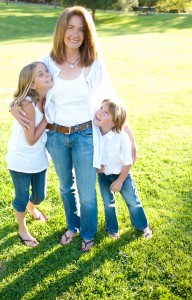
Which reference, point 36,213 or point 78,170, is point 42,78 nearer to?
point 78,170

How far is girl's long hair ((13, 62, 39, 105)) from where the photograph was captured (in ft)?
8.95

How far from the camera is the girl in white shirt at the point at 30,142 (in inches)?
107

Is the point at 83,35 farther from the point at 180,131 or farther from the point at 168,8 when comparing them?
the point at 168,8

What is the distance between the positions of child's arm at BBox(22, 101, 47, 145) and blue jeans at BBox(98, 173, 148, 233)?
768 mm

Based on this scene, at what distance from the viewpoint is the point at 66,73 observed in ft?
9.09

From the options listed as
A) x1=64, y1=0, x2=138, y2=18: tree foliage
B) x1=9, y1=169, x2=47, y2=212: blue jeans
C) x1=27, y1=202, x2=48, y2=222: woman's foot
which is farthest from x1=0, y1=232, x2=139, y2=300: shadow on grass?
x1=64, y1=0, x2=138, y2=18: tree foliage

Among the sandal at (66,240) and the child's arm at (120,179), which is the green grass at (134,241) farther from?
the child's arm at (120,179)

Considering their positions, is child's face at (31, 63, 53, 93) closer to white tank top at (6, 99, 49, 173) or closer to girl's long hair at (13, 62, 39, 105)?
girl's long hair at (13, 62, 39, 105)

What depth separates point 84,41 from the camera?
2.80 meters

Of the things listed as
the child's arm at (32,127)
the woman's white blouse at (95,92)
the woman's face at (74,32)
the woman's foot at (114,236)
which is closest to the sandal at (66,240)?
the woman's foot at (114,236)

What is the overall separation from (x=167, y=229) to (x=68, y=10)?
2336 millimetres

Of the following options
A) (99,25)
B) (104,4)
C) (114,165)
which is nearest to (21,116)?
(114,165)

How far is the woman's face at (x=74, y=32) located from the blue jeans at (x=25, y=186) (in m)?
1.20

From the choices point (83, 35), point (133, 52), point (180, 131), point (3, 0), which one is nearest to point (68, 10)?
point (83, 35)
